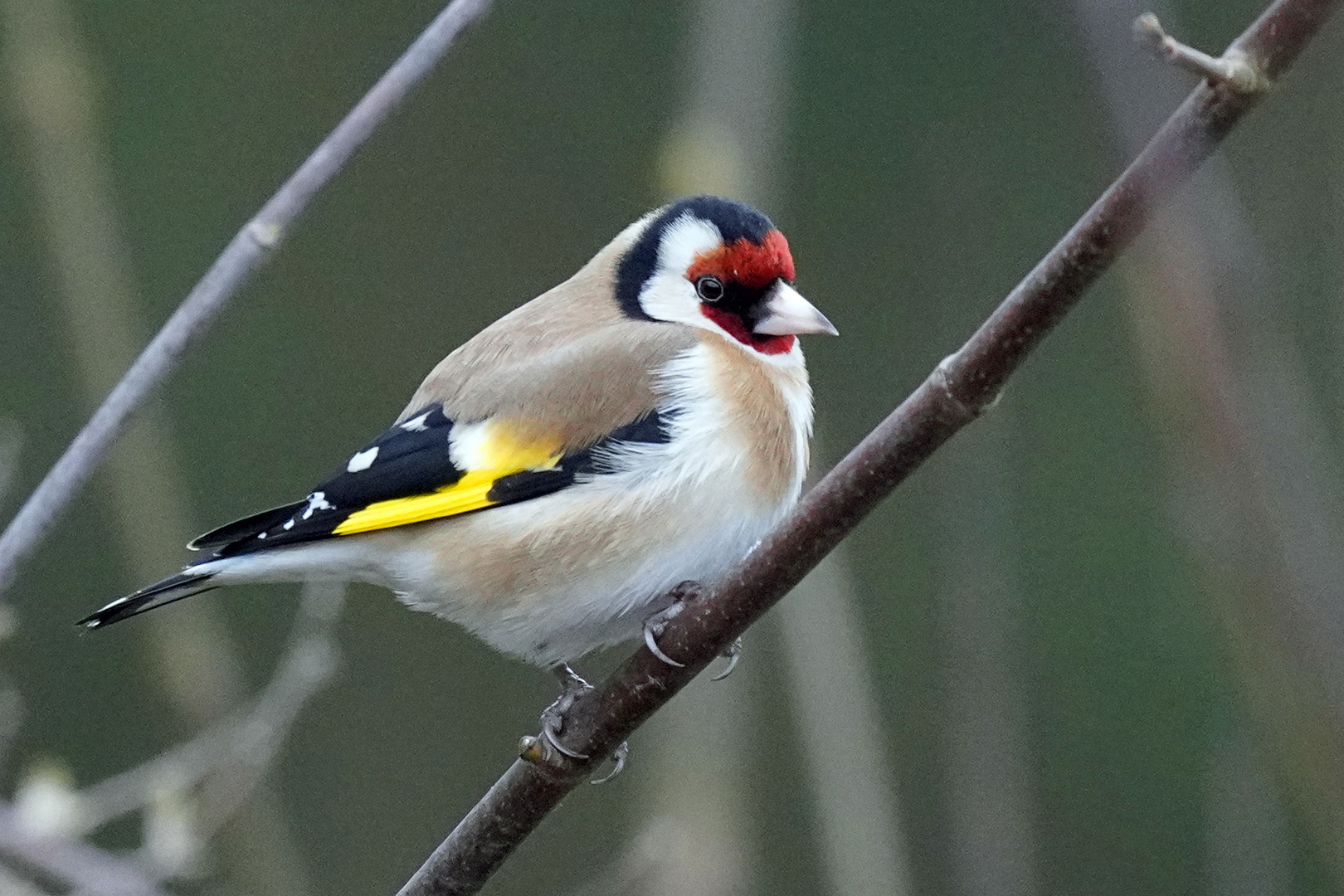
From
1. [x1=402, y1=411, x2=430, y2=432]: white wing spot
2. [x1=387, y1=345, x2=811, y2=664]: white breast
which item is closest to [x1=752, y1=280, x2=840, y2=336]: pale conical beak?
[x1=387, y1=345, x2=811, y2=664]: white breast

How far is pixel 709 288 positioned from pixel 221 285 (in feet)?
3.82

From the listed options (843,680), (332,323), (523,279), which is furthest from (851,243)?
(843,680)

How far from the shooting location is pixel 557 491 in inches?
107

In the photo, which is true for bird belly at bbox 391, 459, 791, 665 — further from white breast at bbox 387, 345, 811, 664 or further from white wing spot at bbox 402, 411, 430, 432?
white wing spot at bbox 402, 411, 430, 432

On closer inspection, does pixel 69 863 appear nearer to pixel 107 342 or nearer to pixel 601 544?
pixel 601 544

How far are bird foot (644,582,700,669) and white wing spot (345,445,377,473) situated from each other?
19.8 inches

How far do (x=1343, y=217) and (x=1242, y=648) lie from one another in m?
0.91

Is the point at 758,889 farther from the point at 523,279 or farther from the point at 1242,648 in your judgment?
the point at 1242,648

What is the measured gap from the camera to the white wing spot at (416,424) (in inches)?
111

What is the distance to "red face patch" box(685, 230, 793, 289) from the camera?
9.86 feet

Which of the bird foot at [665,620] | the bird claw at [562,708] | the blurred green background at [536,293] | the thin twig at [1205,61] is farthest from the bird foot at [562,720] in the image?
the blurred green background at [536,293]

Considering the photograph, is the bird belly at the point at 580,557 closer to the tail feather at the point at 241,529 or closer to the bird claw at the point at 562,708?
the bird claw at the point at 562,708

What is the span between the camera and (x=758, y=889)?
5176mm

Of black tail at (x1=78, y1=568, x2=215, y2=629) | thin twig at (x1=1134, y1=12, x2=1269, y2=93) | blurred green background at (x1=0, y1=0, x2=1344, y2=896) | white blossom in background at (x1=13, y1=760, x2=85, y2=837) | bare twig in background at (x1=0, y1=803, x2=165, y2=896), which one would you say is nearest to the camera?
thin twig at (x1=1134, y1=12, x2=1269, y2=93)
